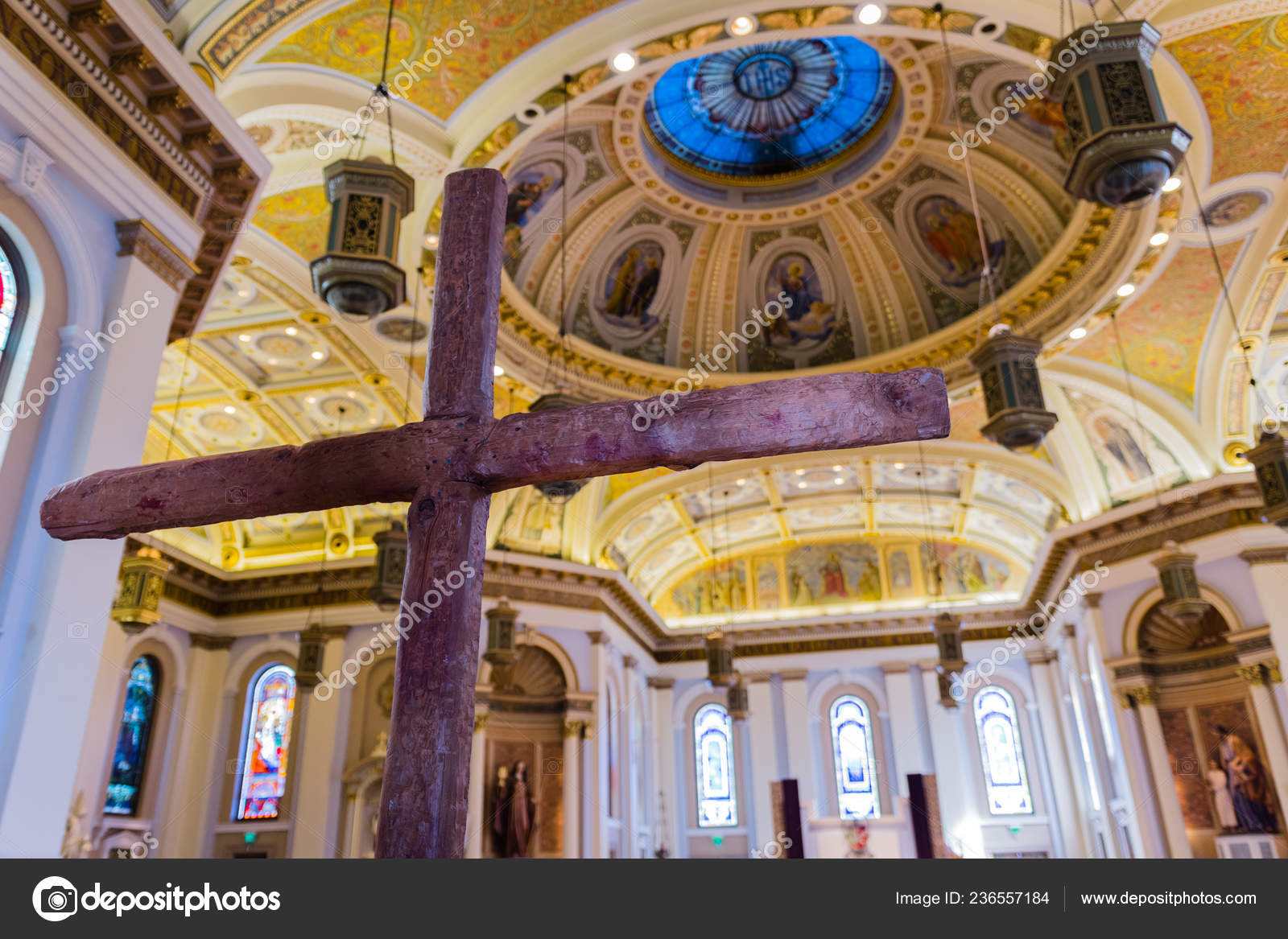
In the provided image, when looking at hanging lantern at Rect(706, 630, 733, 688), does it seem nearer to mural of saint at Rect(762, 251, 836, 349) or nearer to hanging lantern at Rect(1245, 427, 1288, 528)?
mural of saint at Rect(762, 251, 836, 349)

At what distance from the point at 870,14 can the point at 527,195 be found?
19.2 feet

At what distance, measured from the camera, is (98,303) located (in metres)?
6.65

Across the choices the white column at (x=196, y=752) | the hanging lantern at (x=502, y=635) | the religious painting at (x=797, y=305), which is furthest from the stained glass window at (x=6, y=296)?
the religious painting at (x=797, y=305)

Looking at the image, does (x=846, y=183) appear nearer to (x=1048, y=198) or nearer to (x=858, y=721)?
(x=1048, y=198)

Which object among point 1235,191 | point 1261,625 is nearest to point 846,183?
point 1235,191

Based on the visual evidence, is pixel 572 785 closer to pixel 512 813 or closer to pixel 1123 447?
pixel 512 813

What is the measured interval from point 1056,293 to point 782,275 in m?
4.96

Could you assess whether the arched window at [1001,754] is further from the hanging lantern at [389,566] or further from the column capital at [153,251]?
the column capital at [153,251]

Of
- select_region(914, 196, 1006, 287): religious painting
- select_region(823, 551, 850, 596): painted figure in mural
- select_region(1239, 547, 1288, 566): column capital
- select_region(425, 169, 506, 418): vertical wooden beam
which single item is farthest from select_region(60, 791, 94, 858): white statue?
select_region(1239, 547, 1288, 566): column capital

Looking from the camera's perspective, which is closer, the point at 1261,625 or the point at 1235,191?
the point at 1235,191

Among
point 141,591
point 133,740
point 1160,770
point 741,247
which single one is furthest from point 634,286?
point 1160,770

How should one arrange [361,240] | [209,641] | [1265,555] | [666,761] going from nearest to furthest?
1. [361,240]
2. [1265,555]
3. [209,641]
4. [666,761]

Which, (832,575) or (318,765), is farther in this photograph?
(832,575)

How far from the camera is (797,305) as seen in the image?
55.3 ft
